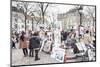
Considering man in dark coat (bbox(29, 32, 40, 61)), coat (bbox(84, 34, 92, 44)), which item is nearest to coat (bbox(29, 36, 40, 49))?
man in dark coat (bbox(29, 32, 40, 61))

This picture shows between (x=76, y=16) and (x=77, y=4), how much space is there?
141 mm

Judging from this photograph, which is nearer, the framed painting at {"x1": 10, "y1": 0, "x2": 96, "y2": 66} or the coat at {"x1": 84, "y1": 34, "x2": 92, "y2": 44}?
the framed painting at {"x1": 10, "y1": 0, "x2": 96, "y2": 66}

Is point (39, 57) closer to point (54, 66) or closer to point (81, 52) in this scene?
point (54, 66)

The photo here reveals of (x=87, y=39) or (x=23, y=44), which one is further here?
(x=87, y=39)

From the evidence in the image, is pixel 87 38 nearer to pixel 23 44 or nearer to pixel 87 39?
pixel 87 39

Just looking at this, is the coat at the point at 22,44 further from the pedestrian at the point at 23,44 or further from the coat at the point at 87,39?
the coat at the point at 87,39

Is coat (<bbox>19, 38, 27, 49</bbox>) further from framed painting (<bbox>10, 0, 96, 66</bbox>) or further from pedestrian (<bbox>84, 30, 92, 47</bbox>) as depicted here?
pedestrian (<bbox>84, 30, 92, 47</bbox>)

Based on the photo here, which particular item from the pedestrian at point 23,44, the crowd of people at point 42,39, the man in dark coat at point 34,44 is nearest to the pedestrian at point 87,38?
the crowd of people at point 42,39

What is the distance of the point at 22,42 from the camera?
2068mm

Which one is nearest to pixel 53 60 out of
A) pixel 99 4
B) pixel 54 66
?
pixel 54 66

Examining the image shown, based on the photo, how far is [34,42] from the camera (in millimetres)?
2117

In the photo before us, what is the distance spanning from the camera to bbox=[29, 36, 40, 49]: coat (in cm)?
210

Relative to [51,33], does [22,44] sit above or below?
below

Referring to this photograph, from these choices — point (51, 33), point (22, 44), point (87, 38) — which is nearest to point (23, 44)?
point (22, 44)
